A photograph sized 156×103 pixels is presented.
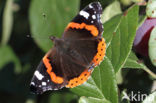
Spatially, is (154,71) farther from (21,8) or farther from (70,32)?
(21,8)

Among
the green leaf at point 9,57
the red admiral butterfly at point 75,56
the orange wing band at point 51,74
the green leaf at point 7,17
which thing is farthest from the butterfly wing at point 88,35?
the green leaf at point 9,57

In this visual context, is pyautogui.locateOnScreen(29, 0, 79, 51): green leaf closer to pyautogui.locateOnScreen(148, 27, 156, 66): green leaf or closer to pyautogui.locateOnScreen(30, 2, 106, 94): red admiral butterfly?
pyautogui.locateOnScreen(30, 2, 106, 94): red admiral butterfly

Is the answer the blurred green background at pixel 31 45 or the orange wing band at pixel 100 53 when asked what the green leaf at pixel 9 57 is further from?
the orange wing band at pixel 100 53

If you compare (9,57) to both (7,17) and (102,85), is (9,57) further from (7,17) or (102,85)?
(102,85)

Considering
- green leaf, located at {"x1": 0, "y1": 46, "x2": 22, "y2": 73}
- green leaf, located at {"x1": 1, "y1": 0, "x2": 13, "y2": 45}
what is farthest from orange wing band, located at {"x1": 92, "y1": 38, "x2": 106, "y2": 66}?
green leaf, located at {"x1": 0, "y1": 46, "x2": 22, "y2": 73}

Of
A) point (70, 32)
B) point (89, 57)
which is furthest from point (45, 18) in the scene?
point (89, 57)

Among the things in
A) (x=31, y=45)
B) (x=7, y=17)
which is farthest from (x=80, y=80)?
(x=31, y=45)
